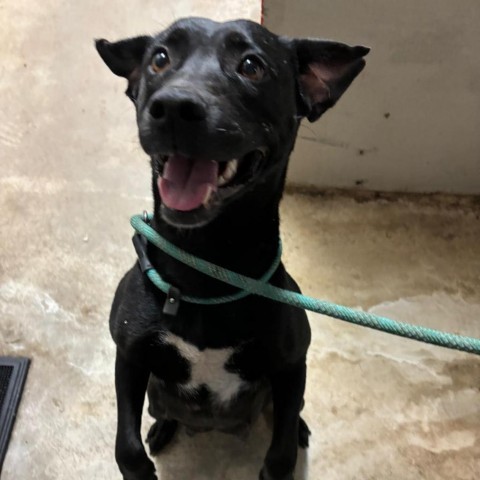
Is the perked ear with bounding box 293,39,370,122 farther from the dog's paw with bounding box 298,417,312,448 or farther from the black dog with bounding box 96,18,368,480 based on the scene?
the dog's paw with bounding box 298,417,312,448

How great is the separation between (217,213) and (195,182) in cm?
7

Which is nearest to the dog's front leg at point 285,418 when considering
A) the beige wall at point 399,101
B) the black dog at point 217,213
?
the black dog at point 217,213

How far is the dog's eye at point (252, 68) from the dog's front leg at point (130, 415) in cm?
64

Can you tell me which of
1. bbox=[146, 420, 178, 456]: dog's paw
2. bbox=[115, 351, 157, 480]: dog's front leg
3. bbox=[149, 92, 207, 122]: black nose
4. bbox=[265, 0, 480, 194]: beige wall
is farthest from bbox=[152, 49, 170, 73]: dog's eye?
bbox=[146, 420, 178, 456]: dog's paw

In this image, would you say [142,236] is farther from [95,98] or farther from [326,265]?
[95,98]

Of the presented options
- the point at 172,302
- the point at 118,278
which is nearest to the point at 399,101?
the point at 118,278

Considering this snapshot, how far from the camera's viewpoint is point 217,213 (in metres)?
1.14

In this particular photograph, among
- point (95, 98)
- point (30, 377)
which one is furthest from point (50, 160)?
point (30, 377)

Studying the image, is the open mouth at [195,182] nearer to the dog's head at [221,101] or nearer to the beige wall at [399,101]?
the dog's head at [221,101]

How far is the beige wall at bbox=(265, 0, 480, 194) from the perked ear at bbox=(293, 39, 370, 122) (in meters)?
0.65

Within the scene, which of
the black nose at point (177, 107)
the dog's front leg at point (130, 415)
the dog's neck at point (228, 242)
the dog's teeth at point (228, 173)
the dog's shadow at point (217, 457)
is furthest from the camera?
the dog's shadow at point (217, 457)

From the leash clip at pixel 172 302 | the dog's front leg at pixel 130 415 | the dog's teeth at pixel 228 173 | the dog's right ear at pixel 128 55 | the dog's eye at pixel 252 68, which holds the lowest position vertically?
the dog's front leg at pixel 130 415

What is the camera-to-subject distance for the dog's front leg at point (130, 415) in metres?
1.42

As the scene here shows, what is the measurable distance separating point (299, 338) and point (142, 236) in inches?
15.3
